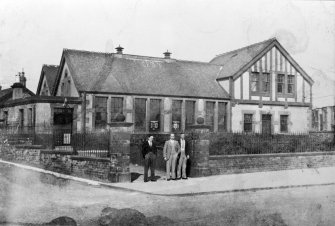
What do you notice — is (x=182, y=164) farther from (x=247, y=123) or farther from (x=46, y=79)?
(x=46, y=79)

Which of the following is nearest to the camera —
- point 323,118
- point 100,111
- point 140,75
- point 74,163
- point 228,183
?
point 228,183

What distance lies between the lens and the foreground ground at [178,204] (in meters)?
8.26

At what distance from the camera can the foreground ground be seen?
8.26 meters

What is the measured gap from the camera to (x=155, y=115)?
2633 cm

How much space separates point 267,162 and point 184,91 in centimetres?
1217

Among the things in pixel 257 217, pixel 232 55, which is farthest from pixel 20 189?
pixel 232 55

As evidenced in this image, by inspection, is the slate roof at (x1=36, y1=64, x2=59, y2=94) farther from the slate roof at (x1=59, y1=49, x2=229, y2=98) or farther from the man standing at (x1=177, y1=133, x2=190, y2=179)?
the man standing at (x1=177, y1=133, x2=190, y2=179)

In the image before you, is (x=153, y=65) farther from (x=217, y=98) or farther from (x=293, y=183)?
(x=293, y=183)

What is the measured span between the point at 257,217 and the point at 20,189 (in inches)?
277

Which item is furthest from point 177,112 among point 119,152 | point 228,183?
point 228,183

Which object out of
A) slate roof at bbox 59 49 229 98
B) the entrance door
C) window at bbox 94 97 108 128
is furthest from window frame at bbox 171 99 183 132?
the entrance door

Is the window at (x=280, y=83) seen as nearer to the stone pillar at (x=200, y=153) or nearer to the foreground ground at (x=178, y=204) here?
the stone pillar at (x=200, y=153)

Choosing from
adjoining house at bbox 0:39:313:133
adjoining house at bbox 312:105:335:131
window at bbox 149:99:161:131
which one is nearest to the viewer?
adjoining house at bbox 0:39:313:133

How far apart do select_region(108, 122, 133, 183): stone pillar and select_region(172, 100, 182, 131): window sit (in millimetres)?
13839
